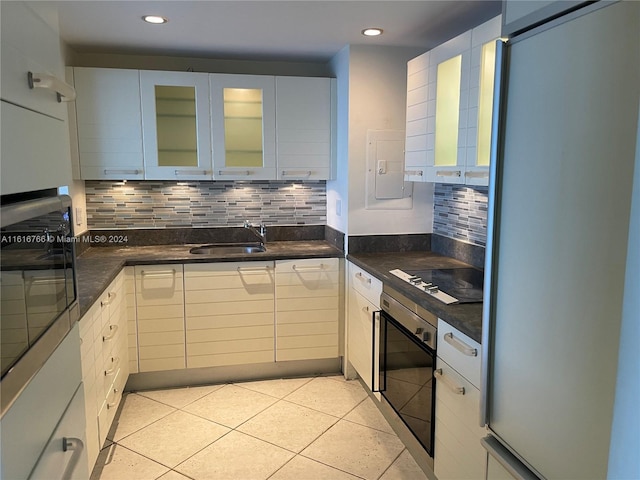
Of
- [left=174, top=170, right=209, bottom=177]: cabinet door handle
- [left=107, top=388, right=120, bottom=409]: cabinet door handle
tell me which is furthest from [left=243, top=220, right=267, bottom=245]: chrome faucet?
[left=107, top=388, right=120, bottom=409]: cabinet door handle

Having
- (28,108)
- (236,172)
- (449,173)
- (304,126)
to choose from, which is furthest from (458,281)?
(28,108)

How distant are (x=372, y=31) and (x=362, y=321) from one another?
1.73 meters

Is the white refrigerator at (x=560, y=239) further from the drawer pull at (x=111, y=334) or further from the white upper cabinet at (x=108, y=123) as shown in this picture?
the white upper cabinet at (x=108, y=123)

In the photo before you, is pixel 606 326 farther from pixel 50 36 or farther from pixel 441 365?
pixel 50 36

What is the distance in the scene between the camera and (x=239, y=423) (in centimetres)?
283

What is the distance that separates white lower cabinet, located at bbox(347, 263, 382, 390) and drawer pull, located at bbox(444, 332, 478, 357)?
0.81 meters

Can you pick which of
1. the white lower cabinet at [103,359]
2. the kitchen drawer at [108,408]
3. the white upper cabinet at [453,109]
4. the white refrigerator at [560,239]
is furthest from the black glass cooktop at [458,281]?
the kitchen drawer at [108,408]

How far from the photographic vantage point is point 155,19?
8.53ft

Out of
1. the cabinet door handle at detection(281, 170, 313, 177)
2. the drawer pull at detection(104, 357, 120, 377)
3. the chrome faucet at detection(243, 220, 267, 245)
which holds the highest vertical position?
the cabinet door handle at detection(281, 170, 313, 177)

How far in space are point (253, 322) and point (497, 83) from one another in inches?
94.2

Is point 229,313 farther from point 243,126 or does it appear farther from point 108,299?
point 243,126

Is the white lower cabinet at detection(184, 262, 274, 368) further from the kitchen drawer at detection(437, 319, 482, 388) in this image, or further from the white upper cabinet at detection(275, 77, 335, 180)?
the kitchen drawer at detection(437, 319, 482, 388)

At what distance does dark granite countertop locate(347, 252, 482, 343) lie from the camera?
5.98 ft

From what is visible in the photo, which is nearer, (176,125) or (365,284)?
(365,284)
